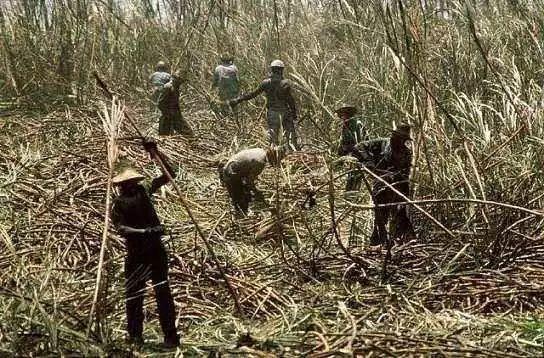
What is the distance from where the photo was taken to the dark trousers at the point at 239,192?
6152 mm

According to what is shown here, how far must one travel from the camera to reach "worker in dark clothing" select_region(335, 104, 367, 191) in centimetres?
574

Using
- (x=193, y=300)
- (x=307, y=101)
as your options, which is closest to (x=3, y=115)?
(x=307, y=101)

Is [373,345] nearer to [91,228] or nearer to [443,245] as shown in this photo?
[443,245]

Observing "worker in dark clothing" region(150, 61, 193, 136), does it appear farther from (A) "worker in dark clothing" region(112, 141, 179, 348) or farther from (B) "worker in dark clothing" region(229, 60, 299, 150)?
(A) "worker in dark clothing" region(112, 141, 179, 348)

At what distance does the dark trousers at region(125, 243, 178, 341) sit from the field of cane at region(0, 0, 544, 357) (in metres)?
0.10

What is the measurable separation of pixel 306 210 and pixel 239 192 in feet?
2.19

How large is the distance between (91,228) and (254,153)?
1540 millimetres

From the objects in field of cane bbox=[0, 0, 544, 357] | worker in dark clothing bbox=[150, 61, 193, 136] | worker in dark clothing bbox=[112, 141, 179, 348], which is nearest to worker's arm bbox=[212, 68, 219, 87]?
field of cane bbox=[0, 0, 544, 357]

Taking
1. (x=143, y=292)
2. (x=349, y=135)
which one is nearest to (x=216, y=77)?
(x=349, y=135)

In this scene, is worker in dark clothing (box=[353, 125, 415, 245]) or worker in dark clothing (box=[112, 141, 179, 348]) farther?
worker in dark clothing (box=[353, 125, 415, 245])

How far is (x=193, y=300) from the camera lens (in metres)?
4.41

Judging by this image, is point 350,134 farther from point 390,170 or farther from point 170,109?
point 170,109

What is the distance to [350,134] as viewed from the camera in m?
5.83

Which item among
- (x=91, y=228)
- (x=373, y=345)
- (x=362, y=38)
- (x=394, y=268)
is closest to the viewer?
(x=373, y=345)
